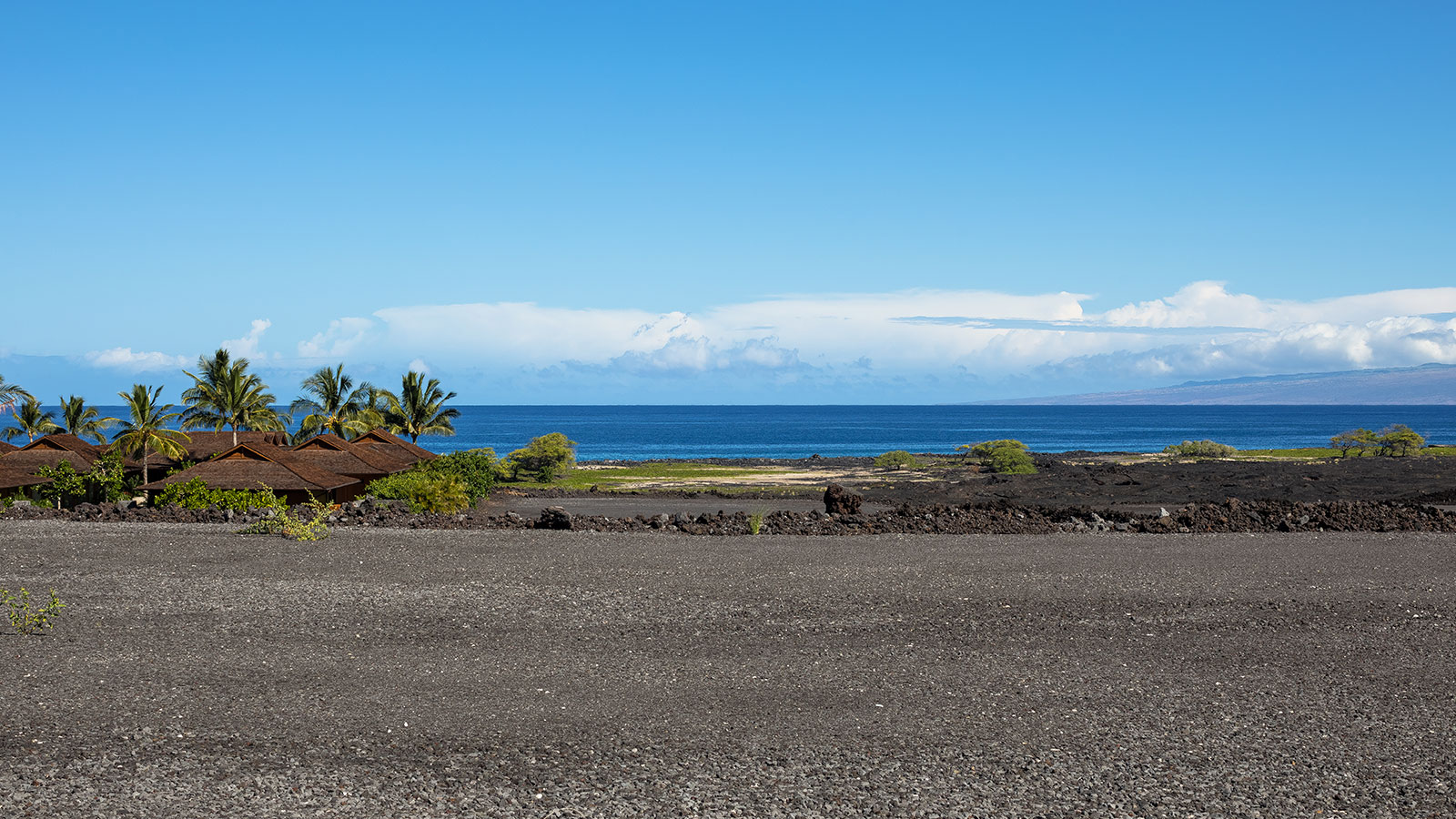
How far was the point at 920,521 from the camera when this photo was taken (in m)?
23.1

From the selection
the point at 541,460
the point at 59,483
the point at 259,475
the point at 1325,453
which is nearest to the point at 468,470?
the point at 259,475

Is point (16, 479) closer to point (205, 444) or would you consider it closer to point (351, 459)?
point (205, 444)

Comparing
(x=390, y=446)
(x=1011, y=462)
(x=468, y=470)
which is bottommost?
(x=1011, y=462)

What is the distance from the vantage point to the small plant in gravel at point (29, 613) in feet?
36.6

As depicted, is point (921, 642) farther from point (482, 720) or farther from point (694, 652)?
point (482, 720)

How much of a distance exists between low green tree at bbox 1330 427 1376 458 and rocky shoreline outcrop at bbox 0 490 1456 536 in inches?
1797

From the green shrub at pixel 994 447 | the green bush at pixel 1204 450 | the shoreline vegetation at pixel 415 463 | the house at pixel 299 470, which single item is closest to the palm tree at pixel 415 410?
the shoreline vegetation at pixel 415 463

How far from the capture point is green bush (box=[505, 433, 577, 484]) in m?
57.5

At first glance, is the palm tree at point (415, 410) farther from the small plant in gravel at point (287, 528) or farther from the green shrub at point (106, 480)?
the small plant in gravel at point (287, 528)

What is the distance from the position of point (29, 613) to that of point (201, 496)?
20.8 meters

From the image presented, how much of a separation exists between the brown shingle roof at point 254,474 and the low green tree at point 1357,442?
195ft

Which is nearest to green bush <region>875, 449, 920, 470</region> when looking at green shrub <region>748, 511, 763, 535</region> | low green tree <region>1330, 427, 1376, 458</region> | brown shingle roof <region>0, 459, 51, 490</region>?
low green tree <region>1330, 427, 1376, 458</region>

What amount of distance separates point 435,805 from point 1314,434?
544 ft

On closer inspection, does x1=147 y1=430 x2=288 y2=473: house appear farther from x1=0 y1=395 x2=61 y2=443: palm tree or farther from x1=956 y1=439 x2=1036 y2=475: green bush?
x1=956 y1=439 x2=1036 y2=475: green bush
